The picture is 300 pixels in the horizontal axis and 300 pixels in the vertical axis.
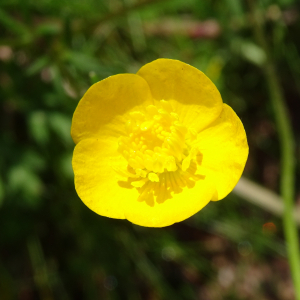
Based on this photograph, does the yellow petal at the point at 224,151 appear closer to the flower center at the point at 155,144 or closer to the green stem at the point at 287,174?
the flower center at the point at 155,144

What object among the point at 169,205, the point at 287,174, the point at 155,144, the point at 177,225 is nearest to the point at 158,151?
the point at 155,144

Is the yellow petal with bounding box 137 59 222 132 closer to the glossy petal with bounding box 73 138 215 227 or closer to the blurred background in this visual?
the glossy petal with bounding box 73 138 215 227

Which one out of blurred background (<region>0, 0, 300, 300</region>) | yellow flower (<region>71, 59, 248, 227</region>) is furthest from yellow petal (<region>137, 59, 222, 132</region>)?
blurred background (<region>0, 0, 300, 300</region>)

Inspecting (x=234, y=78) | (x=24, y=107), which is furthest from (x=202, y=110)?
(x=234, y=78)

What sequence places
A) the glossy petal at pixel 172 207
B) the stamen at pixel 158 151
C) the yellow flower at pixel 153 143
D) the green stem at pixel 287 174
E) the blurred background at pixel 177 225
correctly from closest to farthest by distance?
the glossy petal at pixel 172 207
the yellow flower at pixel 153 143
the stamen at pixel 158 151
the green stem at pixel 287 174
the blurred background at pixel 177 225

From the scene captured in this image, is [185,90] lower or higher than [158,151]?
higher

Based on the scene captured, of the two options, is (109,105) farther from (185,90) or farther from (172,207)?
(172,207)

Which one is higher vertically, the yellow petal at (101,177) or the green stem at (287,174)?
the yellow petal at (101,177)

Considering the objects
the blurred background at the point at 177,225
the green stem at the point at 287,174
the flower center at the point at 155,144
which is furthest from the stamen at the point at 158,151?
the blurred background at the point at 177,225
